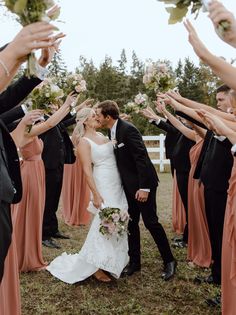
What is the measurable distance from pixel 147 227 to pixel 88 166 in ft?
3.94

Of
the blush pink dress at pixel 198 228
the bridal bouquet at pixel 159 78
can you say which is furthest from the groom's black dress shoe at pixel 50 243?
the bridal bouquet at pixel 159 78

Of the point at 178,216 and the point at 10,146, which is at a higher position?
the point at 10,146

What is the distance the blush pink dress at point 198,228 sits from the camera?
6368 millimetres

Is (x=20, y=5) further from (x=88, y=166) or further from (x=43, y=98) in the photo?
(x=88, y=166)

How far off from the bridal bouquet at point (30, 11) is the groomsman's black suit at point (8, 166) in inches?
21.1

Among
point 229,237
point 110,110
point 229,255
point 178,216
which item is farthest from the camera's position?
point 178,216

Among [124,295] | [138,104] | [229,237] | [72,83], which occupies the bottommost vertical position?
[124,295]

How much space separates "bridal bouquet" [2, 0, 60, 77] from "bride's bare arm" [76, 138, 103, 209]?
3449 millimetres

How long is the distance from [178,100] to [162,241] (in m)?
2.09

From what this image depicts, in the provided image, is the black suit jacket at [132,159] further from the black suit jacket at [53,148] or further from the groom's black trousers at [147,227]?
the black suit jacket at [53,148]

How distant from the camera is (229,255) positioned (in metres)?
4.11

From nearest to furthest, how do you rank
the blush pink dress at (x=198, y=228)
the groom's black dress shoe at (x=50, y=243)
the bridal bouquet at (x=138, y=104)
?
the blush pink dress at (x=198, y=228), the groom's black dress shoe at (x=50, y=243), the bridal bouquet at (x=138, y=104)

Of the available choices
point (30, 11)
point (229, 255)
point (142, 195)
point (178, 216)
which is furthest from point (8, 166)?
point (178, 216)

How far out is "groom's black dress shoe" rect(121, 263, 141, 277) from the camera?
5.94 meters
